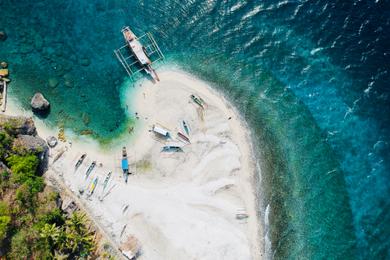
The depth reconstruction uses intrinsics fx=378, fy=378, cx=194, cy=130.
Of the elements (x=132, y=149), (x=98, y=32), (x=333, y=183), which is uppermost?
(x=98, y=32)

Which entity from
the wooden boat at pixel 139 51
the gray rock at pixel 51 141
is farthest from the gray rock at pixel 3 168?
the wooden boat at pixel 139 51

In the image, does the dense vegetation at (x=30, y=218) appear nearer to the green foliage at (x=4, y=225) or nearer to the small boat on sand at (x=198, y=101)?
the green foliage at (x=4, y=225)

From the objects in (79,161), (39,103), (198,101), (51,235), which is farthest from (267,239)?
(39,103)

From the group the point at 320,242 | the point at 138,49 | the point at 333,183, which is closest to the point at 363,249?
the point at 320,242

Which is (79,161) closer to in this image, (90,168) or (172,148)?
(90,168)

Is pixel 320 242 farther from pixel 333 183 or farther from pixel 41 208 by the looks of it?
pixel 41 208
